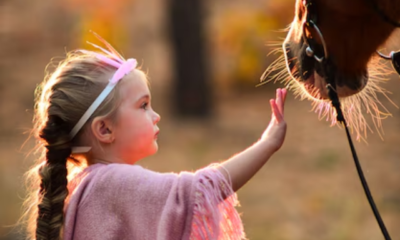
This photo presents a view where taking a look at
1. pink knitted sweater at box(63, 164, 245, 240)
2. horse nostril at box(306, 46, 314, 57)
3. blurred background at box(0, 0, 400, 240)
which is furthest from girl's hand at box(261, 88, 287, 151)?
blurred background at box(0, 0, 400, 240)

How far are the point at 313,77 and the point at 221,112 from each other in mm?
7050

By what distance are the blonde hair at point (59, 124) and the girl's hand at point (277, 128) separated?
0.47 m

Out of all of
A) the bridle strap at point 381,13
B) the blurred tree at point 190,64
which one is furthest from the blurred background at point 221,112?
the bridle strap at point 381,13

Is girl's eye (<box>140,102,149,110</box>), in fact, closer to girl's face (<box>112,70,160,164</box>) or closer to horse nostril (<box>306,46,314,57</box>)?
girl's face (<box>112,70,160,164</box>)

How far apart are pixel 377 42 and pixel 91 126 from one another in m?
1.08

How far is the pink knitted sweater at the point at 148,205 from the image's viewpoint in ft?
6.99

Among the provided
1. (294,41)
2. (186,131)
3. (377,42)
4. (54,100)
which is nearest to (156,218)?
(54,100)

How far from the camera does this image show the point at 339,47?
2.65 meters

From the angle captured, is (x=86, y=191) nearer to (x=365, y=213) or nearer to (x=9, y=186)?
(x=365, y=213)

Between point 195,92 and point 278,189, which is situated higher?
point 195,92

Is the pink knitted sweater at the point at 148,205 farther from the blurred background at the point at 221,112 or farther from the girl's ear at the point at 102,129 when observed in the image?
the blurred background at the point at 221,112

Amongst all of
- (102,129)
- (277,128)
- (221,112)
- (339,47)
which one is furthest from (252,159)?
(221,112)

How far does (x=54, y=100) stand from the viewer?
227cm

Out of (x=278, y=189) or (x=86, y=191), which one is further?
(x=278, y=189)
